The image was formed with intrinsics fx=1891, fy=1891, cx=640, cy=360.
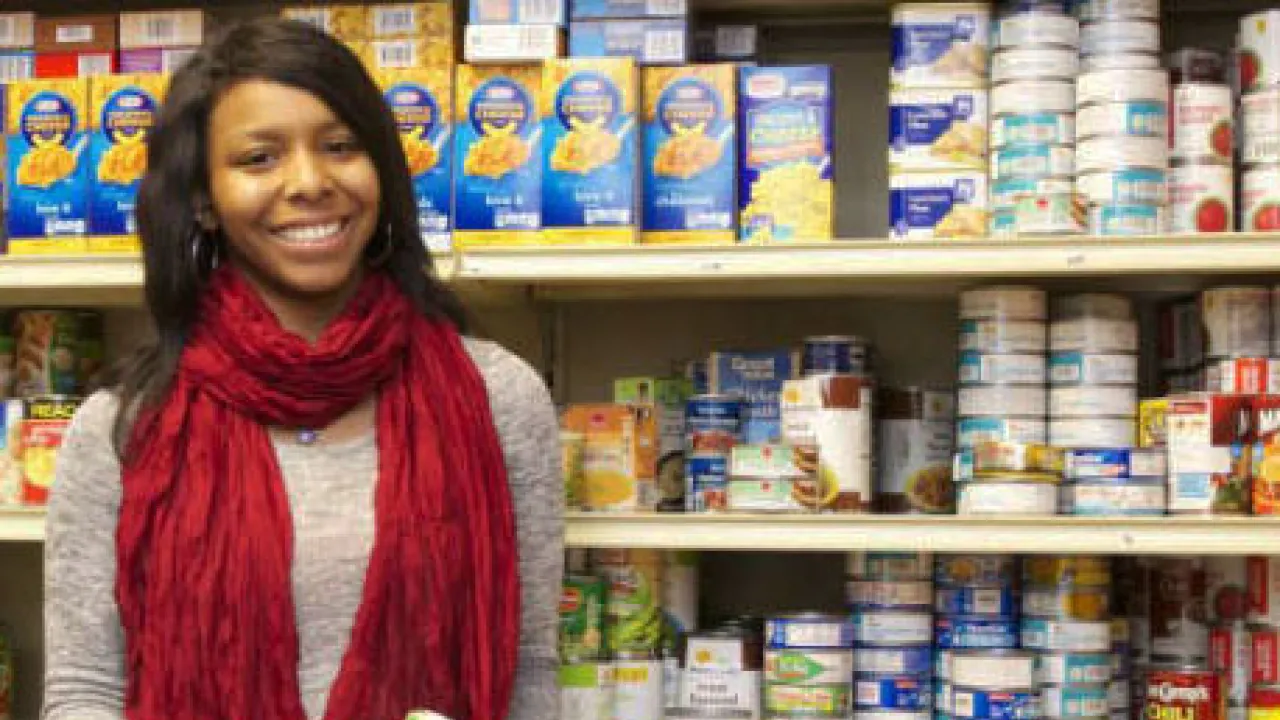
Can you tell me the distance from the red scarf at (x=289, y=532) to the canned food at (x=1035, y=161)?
100 centimetres

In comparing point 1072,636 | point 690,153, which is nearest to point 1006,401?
point 1072,636

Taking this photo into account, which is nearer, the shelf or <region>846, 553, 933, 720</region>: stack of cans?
the shelf

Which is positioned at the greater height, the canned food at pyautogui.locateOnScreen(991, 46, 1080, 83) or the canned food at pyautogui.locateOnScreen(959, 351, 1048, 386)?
the canned food at pyautogui.locateOnScreen(991, 46, 1080, 83)

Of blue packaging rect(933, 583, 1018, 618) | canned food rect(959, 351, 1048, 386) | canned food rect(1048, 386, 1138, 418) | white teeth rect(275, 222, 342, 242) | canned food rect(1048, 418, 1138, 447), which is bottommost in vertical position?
blue packaging rect(933, 583, 1018, 618)

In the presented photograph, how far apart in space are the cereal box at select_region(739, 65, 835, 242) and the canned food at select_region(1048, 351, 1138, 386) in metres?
0.39

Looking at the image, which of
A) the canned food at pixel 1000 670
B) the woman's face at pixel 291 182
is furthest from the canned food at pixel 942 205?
the woman's face at pixel 291 182

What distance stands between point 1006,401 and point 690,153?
0.58 m

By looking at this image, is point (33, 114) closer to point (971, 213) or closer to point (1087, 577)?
point (971, 213)

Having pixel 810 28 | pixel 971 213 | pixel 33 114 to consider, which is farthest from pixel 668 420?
pixel 33 114

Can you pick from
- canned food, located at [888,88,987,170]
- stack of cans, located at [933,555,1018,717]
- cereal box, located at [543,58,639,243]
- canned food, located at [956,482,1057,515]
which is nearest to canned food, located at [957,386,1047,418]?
canned food, located at [956,482,1057,515]

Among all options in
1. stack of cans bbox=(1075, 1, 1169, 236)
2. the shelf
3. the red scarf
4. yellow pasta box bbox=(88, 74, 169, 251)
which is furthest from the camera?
yellow pasta box bbox=(88, 74, 169, 251)

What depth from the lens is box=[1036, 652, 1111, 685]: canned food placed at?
8.86 feet

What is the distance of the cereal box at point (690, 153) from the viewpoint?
2.72 m

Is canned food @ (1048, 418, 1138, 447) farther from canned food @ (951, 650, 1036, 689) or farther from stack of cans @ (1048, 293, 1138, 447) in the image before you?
canned food @ (951, 650, 1036, 689)
